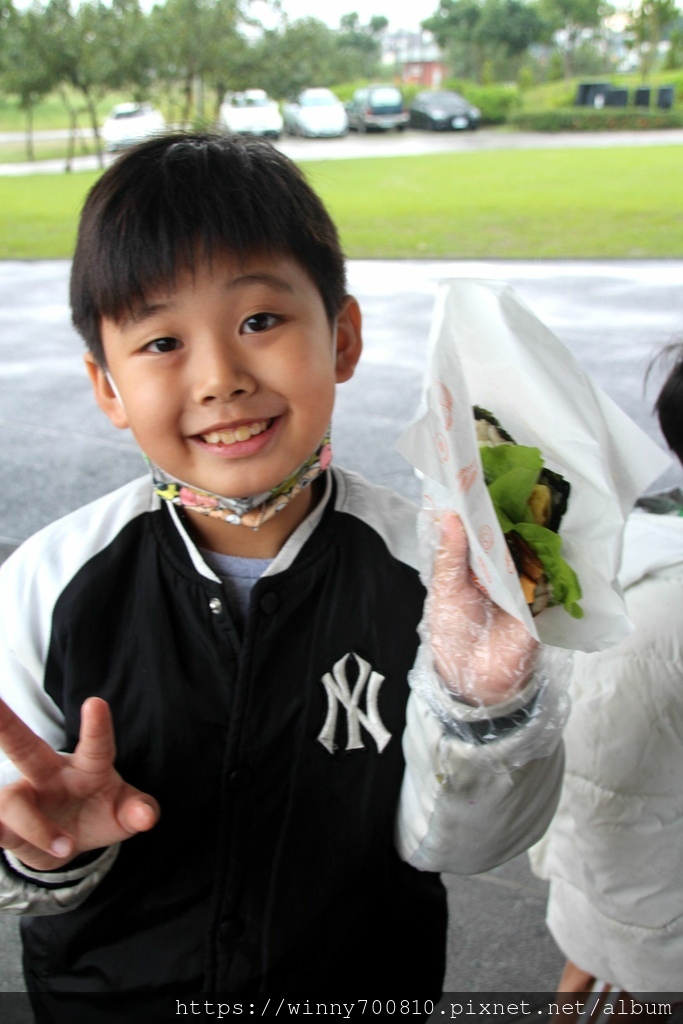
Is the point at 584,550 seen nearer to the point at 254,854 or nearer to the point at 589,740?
the point at 589,740

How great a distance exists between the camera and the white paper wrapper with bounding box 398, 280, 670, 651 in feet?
3.15

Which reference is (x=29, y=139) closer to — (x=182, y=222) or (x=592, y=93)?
(x=592, y=93)

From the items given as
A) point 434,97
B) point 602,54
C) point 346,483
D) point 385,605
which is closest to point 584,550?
point 385,605

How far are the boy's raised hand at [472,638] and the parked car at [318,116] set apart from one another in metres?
15.7

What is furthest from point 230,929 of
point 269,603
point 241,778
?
point 269,603

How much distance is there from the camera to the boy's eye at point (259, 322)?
113 centimetres

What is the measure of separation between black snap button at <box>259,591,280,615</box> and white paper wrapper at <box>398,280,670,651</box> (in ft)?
0.87

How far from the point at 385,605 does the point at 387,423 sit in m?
3.91

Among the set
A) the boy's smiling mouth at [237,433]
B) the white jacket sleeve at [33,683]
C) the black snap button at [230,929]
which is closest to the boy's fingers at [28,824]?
the white jacket sleeve at [33,683]

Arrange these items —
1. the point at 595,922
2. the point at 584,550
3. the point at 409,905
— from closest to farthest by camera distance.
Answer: the point at 584,550 → the point at 409,905 → the point at 595,922

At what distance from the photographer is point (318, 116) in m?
17.3

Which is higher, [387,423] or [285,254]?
[285,254]

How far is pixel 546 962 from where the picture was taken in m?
2.02

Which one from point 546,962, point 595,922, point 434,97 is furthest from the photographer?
point 434,97
